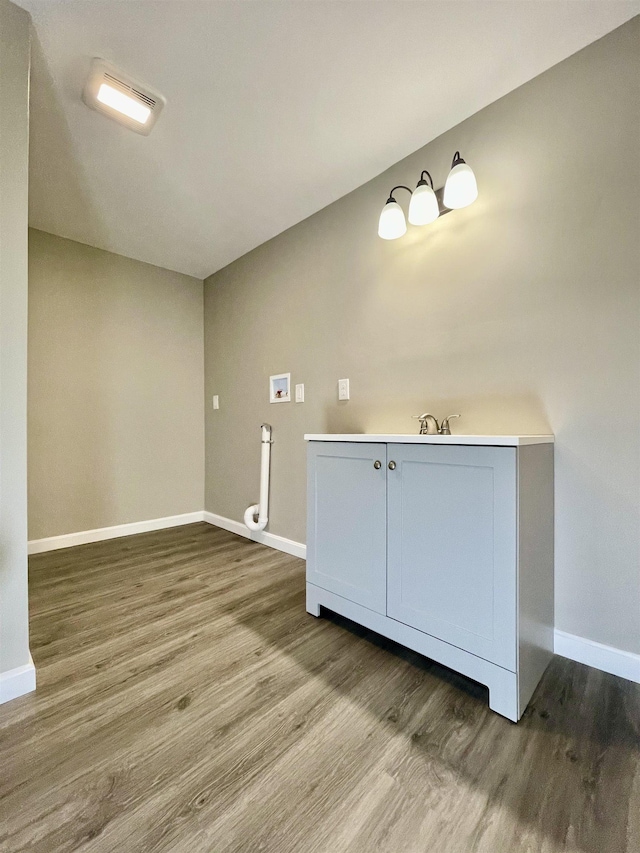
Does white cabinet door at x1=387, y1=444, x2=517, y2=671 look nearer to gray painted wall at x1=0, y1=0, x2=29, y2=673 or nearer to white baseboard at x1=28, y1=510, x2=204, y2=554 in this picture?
gray painted wall at x1=0, y1=0, x2=29, y2=673

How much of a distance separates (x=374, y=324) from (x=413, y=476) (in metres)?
1.00

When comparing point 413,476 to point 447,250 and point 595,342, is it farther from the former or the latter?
point 447,250

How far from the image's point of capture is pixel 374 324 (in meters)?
1.93

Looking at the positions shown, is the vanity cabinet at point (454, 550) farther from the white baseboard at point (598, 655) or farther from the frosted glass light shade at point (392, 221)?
the frosted glass light shade at point (392, 221)

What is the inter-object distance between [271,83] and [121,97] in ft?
2.03

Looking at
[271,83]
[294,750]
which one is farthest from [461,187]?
[294,750]

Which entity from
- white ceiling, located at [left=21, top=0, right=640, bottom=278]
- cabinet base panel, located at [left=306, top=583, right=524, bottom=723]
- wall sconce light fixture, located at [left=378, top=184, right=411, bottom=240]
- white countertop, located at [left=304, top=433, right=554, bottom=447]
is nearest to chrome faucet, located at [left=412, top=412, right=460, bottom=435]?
white countertop, located at [left=304, top=433, right=554, bottom=447]

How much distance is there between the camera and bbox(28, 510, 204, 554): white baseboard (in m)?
2.46

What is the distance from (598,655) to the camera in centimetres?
125

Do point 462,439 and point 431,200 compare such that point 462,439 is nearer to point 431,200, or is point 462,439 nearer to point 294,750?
point 294,750

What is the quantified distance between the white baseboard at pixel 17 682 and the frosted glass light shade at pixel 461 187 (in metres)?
2.26

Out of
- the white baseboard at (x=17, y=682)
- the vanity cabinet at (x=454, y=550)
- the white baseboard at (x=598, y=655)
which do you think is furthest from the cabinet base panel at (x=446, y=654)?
the white baseboard at (x=17, y=682)

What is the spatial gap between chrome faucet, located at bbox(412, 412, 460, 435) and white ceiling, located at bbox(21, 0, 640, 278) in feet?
4.31

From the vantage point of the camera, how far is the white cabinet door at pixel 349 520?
135 cm
